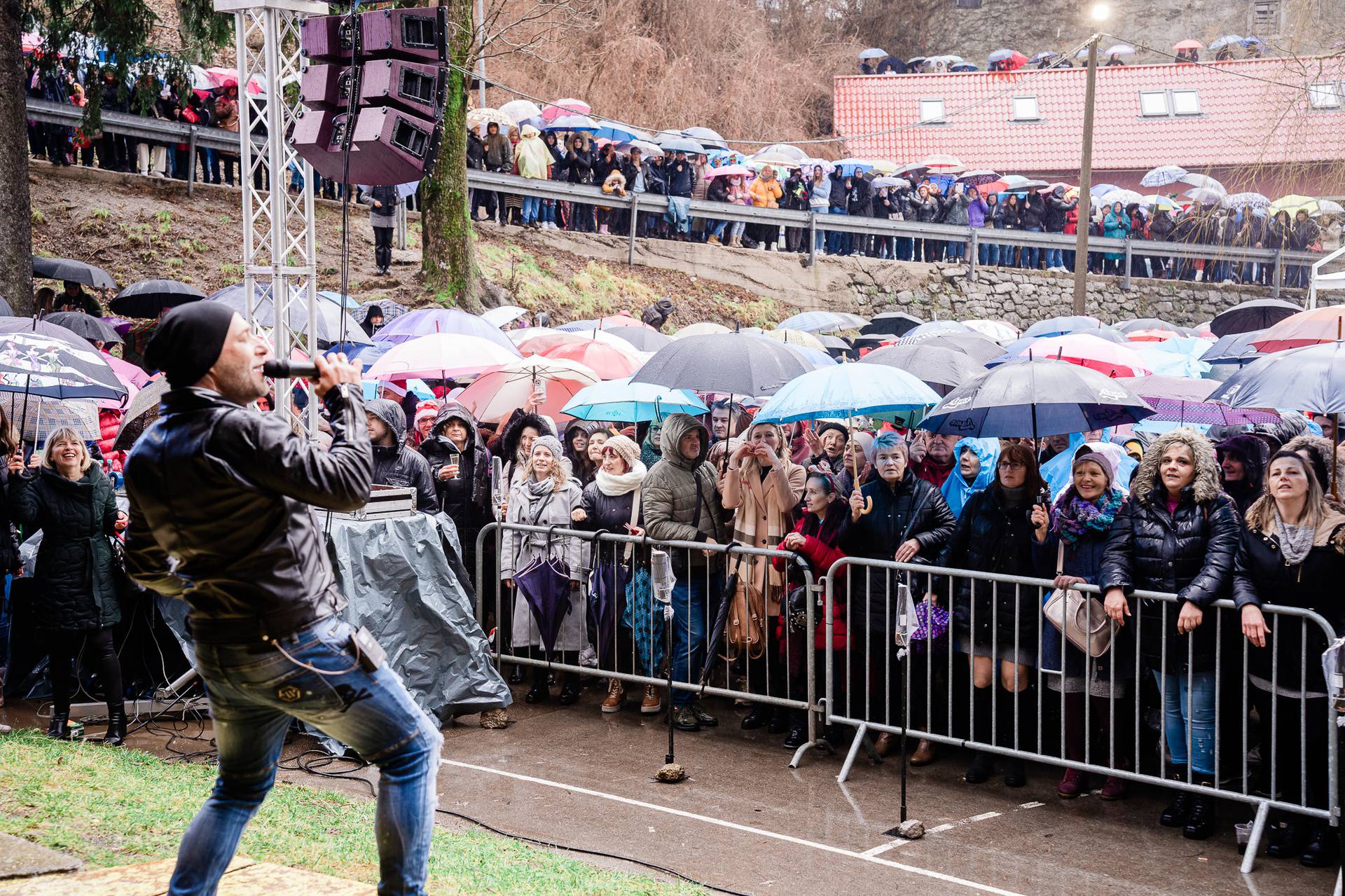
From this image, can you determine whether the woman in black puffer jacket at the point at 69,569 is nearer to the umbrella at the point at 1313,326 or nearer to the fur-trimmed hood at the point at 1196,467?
the fur-trimmed hood at the point at 1196,467

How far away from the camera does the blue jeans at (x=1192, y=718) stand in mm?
6156

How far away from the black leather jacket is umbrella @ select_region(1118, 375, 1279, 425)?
336 inches

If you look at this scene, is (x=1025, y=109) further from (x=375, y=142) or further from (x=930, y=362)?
(x=375, y=142)

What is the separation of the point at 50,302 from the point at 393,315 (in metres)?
4.23

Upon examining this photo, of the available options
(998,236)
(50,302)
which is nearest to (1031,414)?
(50,302)

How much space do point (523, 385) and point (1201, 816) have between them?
6728mm

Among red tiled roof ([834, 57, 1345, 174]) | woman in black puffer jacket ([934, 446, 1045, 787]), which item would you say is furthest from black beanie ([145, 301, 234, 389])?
red tiled roof ([834, 57, 1345, 174])

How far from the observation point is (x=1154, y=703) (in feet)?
21.7

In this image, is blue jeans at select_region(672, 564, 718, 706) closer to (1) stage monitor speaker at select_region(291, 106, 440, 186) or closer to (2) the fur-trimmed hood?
(2) the fur-trimmed hood

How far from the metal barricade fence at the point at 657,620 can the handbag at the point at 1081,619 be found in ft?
4.56

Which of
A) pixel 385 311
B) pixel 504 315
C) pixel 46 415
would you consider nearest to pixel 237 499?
pixel 46 415

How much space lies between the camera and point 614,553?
8250 mm

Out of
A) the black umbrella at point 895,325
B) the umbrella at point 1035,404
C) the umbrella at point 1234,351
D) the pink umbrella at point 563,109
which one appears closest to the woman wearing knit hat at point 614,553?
the umbrella at point 1035,404

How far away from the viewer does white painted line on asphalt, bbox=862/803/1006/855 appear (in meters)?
5.82
